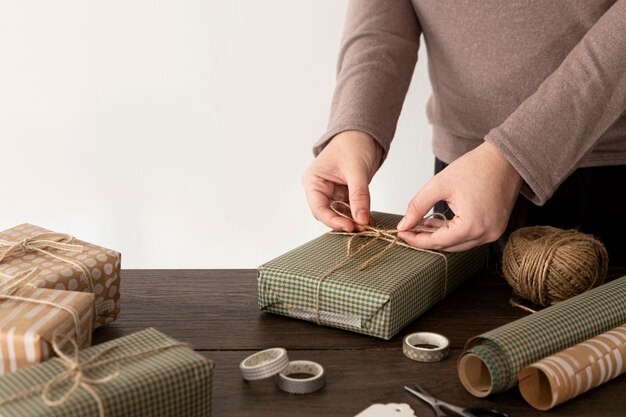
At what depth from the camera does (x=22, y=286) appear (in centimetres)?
86

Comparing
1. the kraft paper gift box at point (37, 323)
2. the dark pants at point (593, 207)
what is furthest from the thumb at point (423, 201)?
the kraft paper gift box at point (37, 323)

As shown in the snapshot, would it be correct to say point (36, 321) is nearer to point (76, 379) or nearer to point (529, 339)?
point (76, 379)

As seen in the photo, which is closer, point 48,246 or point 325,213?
point 48,246

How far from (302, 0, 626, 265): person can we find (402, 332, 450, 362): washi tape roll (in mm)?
150

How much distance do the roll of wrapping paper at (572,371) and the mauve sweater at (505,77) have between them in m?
0.27

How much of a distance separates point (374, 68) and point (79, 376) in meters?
0.83

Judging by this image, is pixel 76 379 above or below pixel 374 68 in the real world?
below

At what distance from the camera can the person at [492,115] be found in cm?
102

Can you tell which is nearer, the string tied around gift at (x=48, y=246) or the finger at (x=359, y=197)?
the string tied around gift at (x=48, y=246)

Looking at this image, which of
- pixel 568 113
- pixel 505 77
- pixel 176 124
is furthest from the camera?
pixel 176 124

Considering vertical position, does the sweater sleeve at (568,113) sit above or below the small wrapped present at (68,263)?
above

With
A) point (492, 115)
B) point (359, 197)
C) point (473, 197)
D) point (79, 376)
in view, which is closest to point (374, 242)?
point (359, 197)

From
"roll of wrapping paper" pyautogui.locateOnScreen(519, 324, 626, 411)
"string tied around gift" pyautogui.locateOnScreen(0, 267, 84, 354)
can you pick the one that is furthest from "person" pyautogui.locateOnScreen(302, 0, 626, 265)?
"string tied around gift" pyautogui.locateOnScreen(0, 267, 84, 354)

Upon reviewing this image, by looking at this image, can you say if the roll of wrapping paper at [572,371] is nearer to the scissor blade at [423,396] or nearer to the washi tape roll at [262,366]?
the scissor blade at [423,396]
